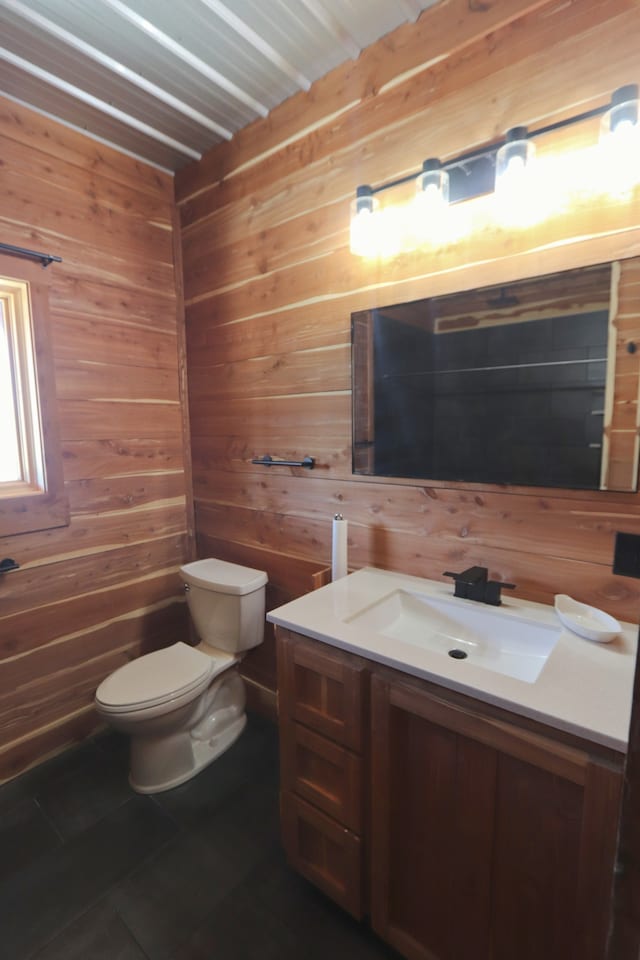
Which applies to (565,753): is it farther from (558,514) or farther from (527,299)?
(527,299)

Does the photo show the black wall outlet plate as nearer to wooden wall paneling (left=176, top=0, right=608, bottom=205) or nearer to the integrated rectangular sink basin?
the integrated rectangular sink basin

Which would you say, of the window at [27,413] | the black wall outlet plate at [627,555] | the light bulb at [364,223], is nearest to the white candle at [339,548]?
the black wall outlet plate at [627,555]

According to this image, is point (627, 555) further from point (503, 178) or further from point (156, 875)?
point (156, 875)

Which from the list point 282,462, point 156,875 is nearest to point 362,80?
point 282,462

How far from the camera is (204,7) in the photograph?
1.40 m

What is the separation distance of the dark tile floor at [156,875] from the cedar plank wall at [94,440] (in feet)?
1.23

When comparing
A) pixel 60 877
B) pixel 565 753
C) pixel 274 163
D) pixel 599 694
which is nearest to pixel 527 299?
pixel 599 694

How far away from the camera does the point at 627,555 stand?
1188 millimetres

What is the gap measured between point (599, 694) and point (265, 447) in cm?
153

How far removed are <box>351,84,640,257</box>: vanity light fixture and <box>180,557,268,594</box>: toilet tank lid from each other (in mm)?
1388

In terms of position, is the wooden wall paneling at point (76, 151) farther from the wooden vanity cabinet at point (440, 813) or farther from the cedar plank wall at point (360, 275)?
the wooden vanity cabinet at point (440, 813)

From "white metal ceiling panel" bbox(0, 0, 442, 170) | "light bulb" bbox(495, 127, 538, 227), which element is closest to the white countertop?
"light bulb" bbox(495, 127, 538, 227)

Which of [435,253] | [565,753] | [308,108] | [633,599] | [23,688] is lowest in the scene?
[23,688]

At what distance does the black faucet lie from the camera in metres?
1.33
